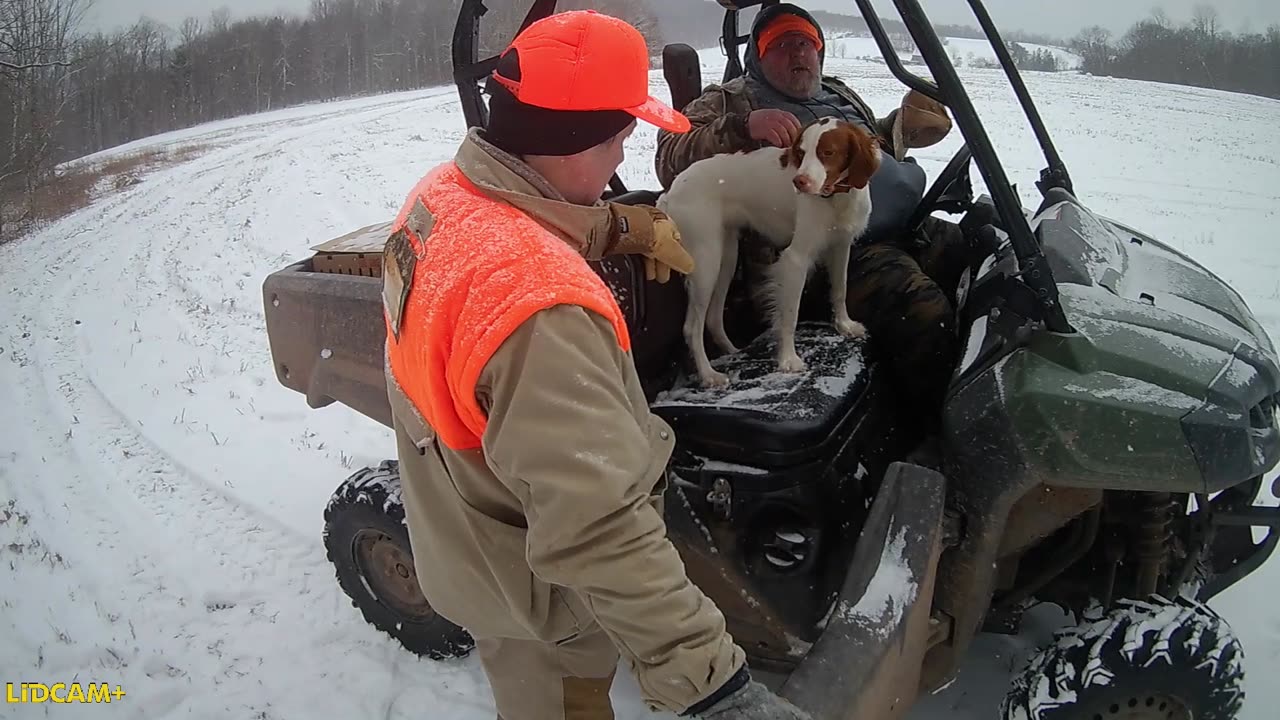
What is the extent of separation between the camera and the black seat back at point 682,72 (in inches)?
141

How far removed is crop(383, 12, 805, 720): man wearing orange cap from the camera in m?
1.19

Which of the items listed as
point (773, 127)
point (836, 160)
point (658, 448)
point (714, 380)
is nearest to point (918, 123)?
point (773, 127)

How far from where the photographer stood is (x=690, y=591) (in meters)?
1.32

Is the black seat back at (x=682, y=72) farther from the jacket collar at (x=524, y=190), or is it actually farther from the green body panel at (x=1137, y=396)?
the jacket collar at (x=524, y=190)

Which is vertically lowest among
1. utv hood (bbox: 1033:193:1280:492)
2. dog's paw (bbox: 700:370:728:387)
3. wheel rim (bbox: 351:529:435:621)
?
wheel rim (bbox: 351:529:435:621)

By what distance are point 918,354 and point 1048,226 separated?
0.58 metres

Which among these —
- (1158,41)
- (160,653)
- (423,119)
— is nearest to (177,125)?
(423,119)

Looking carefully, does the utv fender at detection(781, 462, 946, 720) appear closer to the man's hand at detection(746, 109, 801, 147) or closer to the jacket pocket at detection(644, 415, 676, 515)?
the jacket pocket at detection(644, 415, 676, 515)

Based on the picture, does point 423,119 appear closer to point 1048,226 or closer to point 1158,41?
point 1158,41

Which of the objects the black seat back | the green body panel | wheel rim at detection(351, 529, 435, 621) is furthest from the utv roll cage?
wheel rim at detection(351, 529, 435, 621)

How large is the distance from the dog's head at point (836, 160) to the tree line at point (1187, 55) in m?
11.2

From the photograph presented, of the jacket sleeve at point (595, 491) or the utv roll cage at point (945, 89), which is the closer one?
the jacket sleeve at point (595, 491)

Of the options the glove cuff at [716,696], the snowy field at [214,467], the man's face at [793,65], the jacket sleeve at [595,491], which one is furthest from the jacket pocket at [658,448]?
the man's face at [793,65]

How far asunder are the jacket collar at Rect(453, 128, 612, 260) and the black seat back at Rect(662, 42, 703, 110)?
92.3 inches
